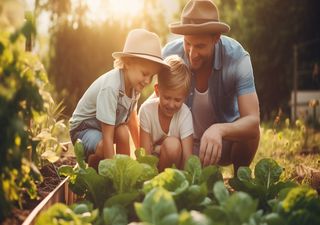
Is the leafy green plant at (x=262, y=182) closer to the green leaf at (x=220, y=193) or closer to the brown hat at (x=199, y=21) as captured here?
the green leaf at (x=220, y=193)

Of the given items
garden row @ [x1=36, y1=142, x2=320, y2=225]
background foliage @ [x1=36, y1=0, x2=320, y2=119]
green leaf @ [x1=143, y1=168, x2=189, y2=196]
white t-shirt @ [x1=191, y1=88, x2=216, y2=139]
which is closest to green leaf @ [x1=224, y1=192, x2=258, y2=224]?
garden row @ [x1=36, y1=142, x2=320, y2=225]

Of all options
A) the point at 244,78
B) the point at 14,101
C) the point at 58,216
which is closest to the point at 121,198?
the point at 58,216

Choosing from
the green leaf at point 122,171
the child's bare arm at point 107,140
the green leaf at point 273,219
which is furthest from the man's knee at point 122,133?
the green leaf at point 273,219

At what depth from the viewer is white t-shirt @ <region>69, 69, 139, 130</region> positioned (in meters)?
3.29

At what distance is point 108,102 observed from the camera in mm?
3299

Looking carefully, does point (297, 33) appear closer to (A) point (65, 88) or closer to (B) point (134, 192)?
(A) point (65, 88)

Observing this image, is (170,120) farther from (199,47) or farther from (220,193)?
(220,193)

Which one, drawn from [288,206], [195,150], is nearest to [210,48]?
[195,150]

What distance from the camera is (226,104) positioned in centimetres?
428

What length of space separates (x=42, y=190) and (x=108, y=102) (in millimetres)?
683

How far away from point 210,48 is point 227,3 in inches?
550

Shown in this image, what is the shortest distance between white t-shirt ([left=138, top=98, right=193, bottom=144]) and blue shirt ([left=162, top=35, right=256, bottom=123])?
0.49m

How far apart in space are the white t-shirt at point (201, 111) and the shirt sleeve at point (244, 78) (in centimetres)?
37

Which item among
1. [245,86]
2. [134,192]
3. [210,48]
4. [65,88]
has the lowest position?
[65,88]
